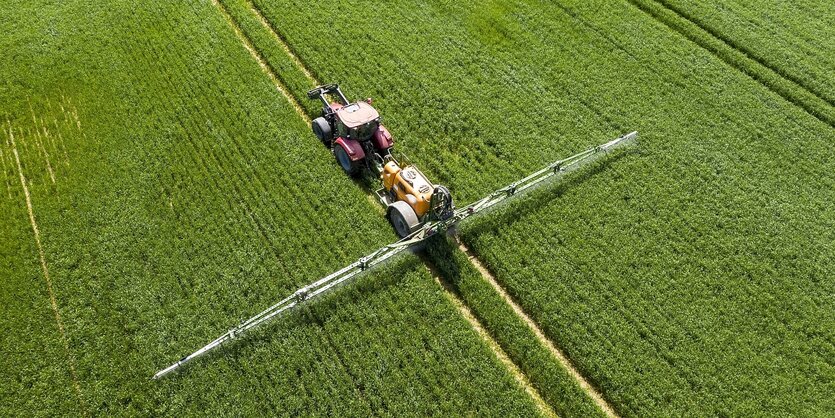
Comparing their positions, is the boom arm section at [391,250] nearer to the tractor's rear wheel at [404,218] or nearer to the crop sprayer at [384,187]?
the crop sprayer at [384,187]

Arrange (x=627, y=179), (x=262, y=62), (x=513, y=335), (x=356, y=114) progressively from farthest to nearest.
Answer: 1. (x=262, y=62)
2. (x=627, y=179)
3. (x=356, y=114)
4. (x=513, y=335)

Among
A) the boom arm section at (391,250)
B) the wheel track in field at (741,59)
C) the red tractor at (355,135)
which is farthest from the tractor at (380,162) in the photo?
the wheel track in field at (741,59)

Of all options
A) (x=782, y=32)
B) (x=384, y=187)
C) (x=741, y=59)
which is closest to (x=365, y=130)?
(x=384, y=187)

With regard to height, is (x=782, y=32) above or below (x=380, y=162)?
above

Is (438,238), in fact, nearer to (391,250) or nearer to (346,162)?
(391,250)

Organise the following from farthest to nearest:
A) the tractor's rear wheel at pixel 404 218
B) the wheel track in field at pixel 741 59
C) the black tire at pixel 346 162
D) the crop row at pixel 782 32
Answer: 1. the crop row at pixel 782 32
2. the wheel track in field at pixel 741 59
3. the black tire at pixel 346 162
4. the tractor's rear wheel at pixel 404 218

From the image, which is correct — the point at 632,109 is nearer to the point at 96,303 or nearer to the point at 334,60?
the point at 334,60

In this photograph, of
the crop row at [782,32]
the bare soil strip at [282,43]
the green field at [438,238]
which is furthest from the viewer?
the crop row at [782,32]
